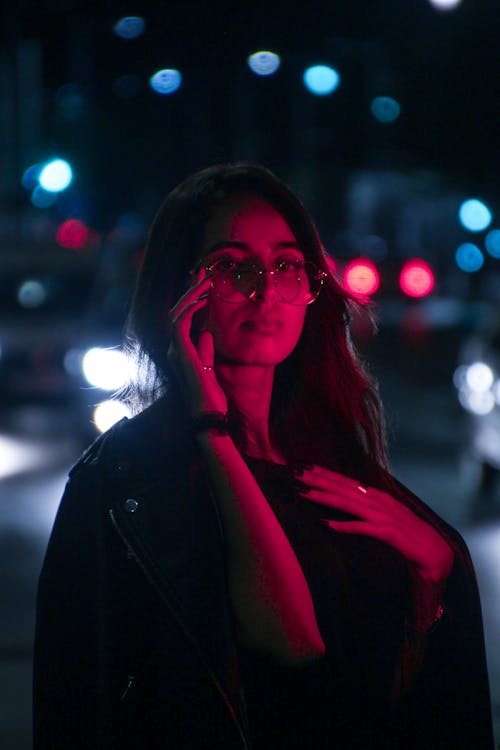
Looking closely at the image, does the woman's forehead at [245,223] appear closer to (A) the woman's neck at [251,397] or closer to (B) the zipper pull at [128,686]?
(A) the woman's neck at [251,397]

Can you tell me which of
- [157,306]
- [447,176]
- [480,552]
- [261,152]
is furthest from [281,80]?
[157,306]

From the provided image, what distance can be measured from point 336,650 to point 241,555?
212mm

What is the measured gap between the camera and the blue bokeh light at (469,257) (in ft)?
149

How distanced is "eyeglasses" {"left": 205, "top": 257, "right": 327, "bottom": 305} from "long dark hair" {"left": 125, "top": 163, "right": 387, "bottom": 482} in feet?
0.13

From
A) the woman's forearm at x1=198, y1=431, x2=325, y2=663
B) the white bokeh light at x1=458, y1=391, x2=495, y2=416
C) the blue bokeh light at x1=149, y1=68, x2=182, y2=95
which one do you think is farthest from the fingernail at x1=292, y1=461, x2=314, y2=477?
the white bokeh light at x1=458, y1=391, x2=495, y2=416

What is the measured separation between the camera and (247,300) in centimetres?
219

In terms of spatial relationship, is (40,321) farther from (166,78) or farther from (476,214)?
(476,214)

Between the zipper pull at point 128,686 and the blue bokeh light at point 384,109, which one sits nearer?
the zipper pull at point 128,686

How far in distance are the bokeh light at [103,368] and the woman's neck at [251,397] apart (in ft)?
26.0

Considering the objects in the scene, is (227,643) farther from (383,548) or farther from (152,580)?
(383,548)

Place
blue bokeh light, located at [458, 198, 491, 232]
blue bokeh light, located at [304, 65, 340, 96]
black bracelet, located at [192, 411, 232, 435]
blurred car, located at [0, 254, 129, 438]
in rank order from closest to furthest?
black bracelet, located at [192, 411, 232, 435], blurred car, located at [0, 254, 129, 438], blue bokeh light, located at [458, 198, 491, 232], blue bokeh light, located at [304, 65, 340, 96]

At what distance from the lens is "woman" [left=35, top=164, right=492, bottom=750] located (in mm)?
1997

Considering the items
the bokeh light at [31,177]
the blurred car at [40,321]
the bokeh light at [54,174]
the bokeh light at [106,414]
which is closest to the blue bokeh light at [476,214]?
the blurred car at [40,321]

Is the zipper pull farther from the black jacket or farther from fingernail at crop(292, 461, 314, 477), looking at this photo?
fingernail at crop(292, 461, 314, 477)
